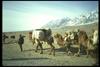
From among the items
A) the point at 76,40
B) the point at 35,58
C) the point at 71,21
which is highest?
the point at 71,21

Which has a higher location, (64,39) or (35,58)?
(64,39)

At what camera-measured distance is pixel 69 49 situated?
7.47m

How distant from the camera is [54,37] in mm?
7461

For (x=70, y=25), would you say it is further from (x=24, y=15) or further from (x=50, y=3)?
(x=24, y=15)

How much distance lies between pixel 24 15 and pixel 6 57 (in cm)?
130

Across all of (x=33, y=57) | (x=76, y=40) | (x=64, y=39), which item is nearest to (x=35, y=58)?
(x=33, y=57)

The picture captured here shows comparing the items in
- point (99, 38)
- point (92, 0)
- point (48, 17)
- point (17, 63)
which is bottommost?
point (17, 63)

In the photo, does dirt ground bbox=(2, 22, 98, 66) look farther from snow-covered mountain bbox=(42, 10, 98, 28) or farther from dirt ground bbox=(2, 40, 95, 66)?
snow-covered mountain bbox=(42, 10, 98, 28)

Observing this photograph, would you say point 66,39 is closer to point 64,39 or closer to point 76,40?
point 64,39

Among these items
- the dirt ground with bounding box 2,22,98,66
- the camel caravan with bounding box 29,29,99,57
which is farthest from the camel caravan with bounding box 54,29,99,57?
the dirt ground with bounding box 2,22,98,66

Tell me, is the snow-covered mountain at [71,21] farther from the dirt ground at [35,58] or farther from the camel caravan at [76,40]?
the dirt ground at [35,58]

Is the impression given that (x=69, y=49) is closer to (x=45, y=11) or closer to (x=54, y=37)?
(x=54, y=37)

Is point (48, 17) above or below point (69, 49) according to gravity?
above

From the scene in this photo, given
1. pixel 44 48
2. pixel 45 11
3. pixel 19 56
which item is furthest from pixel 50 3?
pixel 19 56
